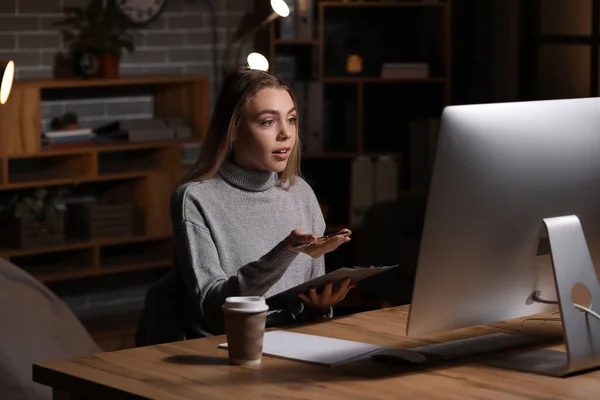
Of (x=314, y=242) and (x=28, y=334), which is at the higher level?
(x=314, y=242)

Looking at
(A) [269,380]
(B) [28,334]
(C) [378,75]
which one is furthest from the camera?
(C) [378,75]

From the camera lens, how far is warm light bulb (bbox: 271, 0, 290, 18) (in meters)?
4.66

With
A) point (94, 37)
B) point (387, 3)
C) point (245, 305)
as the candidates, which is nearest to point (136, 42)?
point (94, 37)

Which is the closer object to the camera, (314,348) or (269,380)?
(269,380)

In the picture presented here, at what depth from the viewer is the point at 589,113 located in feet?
6.24

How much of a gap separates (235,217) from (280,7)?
2.30m

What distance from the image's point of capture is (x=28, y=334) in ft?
9.97

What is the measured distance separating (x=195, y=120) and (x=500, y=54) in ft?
4.96

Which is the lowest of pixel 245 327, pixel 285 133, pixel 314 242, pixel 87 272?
pixel 87 272

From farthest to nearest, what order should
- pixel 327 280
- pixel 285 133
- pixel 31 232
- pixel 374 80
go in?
pixel 374 80 < pixel 31 232 < pixel 285 133 < pixel 327 280

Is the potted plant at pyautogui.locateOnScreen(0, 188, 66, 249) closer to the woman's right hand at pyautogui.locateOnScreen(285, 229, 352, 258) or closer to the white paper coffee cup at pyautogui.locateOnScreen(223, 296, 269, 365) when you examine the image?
the woman's right hand at pyautogui.locateOnScreen(285, 229, 352, 258)

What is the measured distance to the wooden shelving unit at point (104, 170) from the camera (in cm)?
479

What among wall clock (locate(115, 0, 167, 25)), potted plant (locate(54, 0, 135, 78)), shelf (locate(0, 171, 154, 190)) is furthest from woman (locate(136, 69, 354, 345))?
wall clock (locate(115, 0, 167, 25))

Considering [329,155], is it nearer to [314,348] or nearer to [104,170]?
[104,170]
